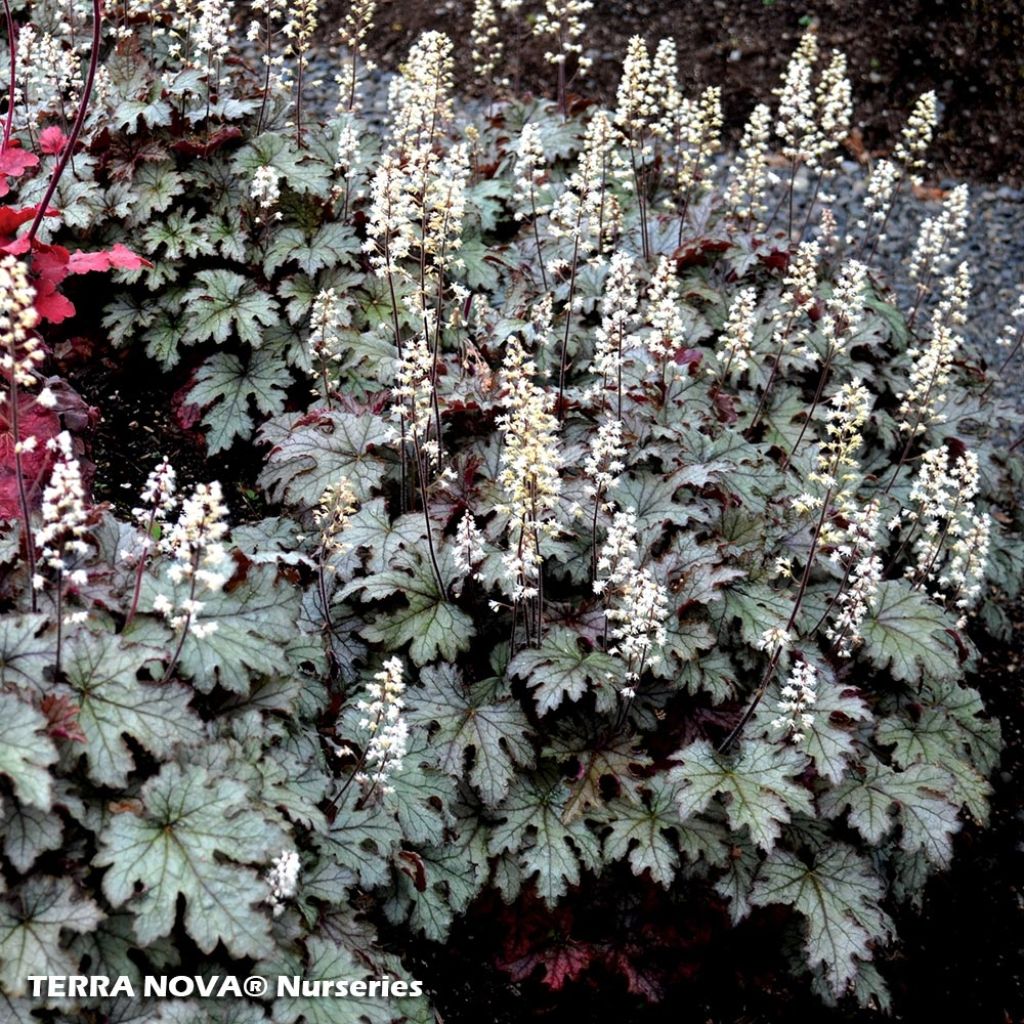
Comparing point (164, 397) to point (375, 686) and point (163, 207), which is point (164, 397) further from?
point (375, 686)

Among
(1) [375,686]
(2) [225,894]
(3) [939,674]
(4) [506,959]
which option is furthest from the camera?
(3) [939,674]

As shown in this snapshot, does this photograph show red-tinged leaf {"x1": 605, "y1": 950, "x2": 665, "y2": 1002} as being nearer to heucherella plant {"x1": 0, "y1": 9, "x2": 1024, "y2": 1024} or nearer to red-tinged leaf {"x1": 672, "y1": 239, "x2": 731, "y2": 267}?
heucherella plant {"x1": 0, "y1": 9, "x2": 1024, "y2": 1024}

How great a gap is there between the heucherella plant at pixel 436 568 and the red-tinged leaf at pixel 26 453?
2 centimetres

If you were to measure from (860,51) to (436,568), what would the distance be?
26.2 ft

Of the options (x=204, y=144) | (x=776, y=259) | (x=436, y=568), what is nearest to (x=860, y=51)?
(x=776, y=259)

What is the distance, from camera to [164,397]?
16.6 feet

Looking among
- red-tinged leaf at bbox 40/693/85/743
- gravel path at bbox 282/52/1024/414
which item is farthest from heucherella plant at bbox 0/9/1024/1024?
gravel path at bbox 282/52/1024/414

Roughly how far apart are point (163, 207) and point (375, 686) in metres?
2.78

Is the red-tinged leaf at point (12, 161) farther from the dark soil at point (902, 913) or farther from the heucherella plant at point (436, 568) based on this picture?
the dark soil at point (902, 913)

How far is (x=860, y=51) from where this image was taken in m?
9.62

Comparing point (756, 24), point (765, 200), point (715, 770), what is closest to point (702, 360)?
point (715, 770)

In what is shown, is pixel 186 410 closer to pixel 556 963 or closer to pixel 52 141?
pixel 52 141

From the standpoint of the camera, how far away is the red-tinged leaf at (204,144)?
4961mm

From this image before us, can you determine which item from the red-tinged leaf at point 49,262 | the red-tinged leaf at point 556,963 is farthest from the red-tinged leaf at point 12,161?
the red-tinged leaf at point 556,963
